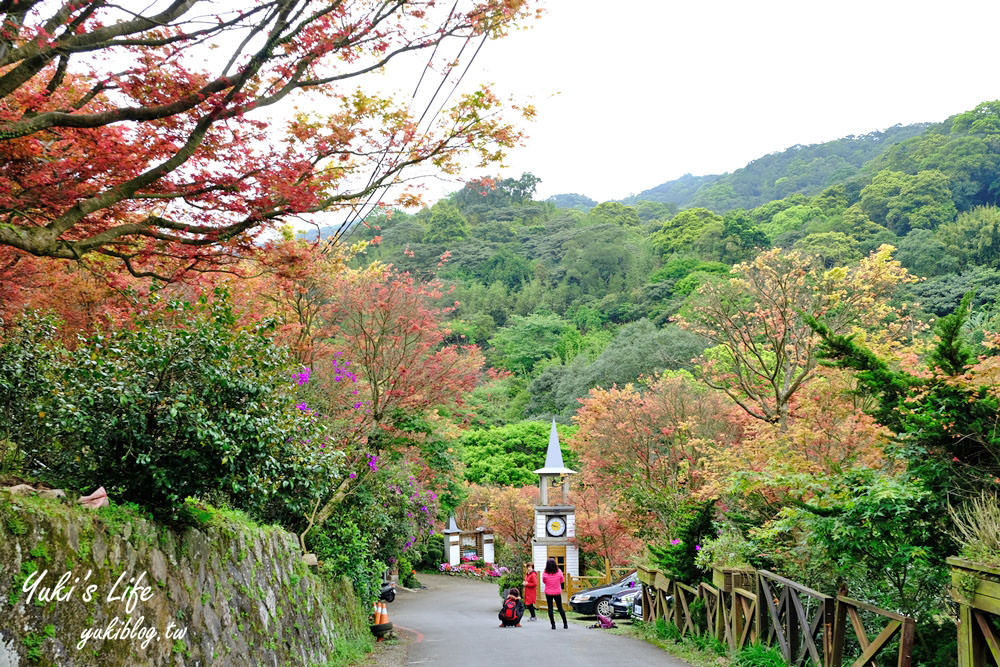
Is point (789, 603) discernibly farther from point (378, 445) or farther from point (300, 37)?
point (378, 445)

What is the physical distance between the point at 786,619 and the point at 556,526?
24034mm

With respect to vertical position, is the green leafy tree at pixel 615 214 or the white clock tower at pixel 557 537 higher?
the green leafy tree at pixel 615 214

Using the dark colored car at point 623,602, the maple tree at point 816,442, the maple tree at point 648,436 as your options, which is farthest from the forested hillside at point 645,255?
the maple tree at point 816,442

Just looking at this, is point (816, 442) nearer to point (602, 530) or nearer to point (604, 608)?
point (604, 608)

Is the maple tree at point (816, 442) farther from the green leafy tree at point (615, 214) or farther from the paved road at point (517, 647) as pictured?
the green leafy tree at point (615, 214)

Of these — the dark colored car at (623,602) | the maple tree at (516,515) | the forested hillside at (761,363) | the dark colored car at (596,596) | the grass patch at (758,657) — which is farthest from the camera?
the maple tree at (516,515)

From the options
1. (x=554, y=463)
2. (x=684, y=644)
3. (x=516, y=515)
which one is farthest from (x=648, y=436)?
(x=684, y=644)

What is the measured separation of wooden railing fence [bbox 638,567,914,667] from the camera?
700cm

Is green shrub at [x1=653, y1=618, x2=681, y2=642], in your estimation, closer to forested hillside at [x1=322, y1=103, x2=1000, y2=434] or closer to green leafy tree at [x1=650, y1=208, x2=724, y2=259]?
forested hillside at [x1=322, y1=103, x2=1000, y2=434]

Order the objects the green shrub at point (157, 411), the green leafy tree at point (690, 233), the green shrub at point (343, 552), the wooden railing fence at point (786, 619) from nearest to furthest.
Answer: the green shrub at point (157, 411) → the wooden railing fence at point (786, 619) → the green shrub at point (343, 552) → the green leafy tree at point (690, 233)

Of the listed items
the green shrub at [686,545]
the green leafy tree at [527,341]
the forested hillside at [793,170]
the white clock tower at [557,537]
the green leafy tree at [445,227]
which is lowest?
the white clock tower at [557,537]

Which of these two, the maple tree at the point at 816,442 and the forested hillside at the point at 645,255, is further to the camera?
the forested hillside at the point at 645,255

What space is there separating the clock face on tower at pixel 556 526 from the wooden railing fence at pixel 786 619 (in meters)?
18.4

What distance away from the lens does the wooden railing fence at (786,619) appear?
23.0ft
